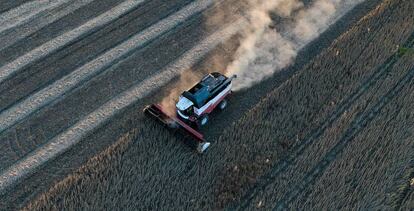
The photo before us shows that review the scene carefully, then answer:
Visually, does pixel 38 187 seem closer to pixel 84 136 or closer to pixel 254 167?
pixel 84 136

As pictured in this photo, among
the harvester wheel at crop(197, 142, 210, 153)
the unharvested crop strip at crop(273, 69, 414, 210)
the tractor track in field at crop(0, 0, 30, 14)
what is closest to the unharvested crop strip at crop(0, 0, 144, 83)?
the tractor track in field at crop(0, 0, 30, 14)

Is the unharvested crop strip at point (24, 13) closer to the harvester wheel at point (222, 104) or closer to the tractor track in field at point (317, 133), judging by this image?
the harvester wheel at point (222, 104)

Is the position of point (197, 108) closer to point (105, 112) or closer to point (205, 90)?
point (205, 90)

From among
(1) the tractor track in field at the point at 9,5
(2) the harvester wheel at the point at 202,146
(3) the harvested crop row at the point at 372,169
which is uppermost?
(1) the tractor track in field at the point at 9,5

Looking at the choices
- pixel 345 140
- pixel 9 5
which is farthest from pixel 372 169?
pixel 9 5

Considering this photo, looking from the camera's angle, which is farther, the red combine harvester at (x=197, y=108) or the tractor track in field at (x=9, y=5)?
the tractor track in field at (x=9, y=5)

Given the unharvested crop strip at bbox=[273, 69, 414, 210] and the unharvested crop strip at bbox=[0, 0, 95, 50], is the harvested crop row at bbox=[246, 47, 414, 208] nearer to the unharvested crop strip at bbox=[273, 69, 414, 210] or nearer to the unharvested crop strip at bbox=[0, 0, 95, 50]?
the unharvested crop strip at bbox=[273, 69, 414, 210]

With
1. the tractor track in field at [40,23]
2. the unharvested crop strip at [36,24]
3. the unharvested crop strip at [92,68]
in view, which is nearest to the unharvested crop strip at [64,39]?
the tractor track in field at [40,23]

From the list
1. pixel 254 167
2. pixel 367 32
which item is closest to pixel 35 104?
pixel 254 167
